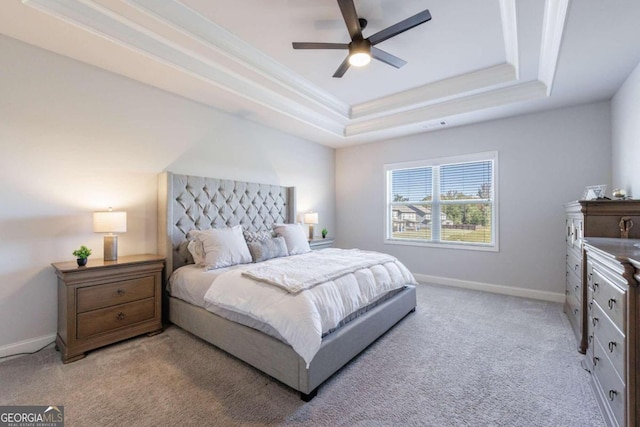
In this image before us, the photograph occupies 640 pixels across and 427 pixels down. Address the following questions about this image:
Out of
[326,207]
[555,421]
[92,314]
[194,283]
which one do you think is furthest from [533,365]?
[326,207]

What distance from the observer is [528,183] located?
4105 mm

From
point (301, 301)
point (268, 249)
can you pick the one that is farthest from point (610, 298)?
point (268, 249)

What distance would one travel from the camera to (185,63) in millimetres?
2902

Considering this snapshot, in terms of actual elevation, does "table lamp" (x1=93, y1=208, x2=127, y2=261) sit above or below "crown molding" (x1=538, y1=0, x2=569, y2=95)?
below

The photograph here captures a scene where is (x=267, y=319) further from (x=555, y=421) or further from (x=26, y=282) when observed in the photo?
(x=26, y=282)

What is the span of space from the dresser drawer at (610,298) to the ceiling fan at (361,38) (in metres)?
2.16

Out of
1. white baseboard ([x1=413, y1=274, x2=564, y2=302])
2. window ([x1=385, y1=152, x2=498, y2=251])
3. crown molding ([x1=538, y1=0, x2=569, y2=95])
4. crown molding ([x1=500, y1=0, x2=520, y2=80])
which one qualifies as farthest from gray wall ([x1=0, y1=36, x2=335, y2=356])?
white baseboard ([x1=413, y1=274, x2=564, y2=302])

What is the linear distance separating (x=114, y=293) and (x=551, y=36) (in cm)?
473

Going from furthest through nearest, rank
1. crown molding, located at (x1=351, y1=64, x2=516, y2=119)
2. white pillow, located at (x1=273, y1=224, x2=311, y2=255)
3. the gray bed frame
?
white pillow, located at (x1=273, y1=224, x2=311, y2=255), crown molding, located at (x1=351, y1=64, x2=516, y2=119), the gray bed frame

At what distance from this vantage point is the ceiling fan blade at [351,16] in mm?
Result: 2027

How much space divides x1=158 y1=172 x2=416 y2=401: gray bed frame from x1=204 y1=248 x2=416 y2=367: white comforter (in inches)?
5.5

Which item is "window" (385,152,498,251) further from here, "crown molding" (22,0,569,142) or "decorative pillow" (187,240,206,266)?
"decorative pillow" (187,240,206,266)

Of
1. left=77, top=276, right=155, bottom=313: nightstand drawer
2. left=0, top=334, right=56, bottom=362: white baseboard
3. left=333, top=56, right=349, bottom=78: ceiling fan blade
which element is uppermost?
left=333, top=56, right=349, bottom=78: ceiling fan blade

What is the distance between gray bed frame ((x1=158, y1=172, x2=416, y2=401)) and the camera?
6.53ft
